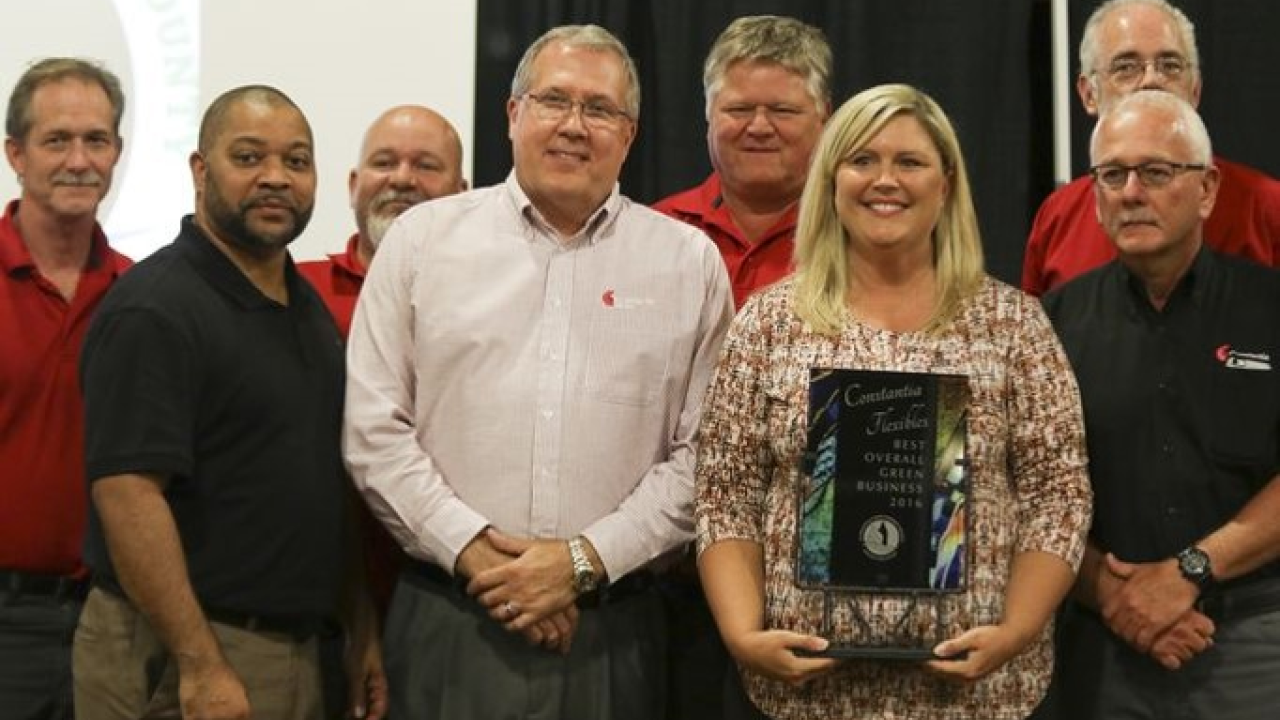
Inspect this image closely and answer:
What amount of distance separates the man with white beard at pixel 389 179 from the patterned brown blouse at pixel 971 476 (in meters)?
1.39

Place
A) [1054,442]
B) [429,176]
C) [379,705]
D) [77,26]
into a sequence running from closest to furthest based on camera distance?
[1054,442], [379,705], [429,176], [77,26]

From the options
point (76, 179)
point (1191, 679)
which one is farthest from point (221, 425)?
point (1191, 679)

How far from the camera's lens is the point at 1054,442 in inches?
109

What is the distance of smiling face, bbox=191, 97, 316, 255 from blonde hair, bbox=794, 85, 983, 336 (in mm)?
985

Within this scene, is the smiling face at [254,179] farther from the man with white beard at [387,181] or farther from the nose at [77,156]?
the man with white beard at [387,181]

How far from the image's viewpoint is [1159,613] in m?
2.95

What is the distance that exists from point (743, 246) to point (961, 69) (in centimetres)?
158

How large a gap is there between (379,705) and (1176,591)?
5.12 feet

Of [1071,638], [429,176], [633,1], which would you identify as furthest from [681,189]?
[1071,638]

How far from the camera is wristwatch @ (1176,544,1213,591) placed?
2.95 m

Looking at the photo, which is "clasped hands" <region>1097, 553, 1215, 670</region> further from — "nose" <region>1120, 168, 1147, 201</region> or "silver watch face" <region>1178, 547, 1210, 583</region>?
"nose" <region>1120, 168, 1147, 201</region>

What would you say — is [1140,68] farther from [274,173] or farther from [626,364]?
[274,173]

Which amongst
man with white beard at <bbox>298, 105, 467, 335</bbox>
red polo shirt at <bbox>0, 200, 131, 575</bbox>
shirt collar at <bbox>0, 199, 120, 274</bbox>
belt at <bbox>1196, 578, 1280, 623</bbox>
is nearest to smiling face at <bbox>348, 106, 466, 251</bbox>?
man with white beard at <bbox>298, 105, 467, 335</bbox>

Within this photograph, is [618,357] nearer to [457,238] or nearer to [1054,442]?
[457,238]
